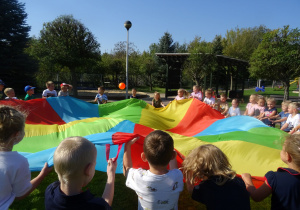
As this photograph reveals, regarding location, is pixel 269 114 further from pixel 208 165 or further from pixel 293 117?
pixel 208 165

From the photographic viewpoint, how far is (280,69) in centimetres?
1128

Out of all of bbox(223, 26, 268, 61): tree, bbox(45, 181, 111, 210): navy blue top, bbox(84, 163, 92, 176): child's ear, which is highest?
bbox(223, 26, 268, 61): tree

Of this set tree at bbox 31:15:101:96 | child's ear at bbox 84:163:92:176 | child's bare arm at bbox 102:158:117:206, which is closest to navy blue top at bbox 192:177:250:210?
child's bare arm at bbox 102:158:117:206

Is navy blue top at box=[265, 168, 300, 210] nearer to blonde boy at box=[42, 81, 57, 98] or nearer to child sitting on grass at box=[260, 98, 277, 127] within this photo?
child sitting on grass at box=[260, 98, 277, 127]

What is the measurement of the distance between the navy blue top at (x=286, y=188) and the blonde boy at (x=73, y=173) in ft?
3.62

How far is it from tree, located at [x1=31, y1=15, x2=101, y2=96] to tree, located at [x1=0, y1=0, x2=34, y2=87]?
32.6 inches

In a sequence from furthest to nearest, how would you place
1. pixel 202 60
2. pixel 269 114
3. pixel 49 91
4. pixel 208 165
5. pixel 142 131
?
pixel 202 60 → pixel 49 91 → pixel 269 114 → pixel 142 131 → pixel 208 165

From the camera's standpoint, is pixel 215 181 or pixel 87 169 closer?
pixel 87 169

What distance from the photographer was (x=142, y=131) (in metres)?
2.99

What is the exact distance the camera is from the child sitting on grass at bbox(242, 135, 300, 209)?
138cm

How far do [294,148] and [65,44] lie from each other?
1323 cm

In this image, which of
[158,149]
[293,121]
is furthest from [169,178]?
[293,121]

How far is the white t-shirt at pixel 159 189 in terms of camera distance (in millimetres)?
1432

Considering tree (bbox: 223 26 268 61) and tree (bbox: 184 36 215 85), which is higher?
tree (bbox: 223 26 268 61)
